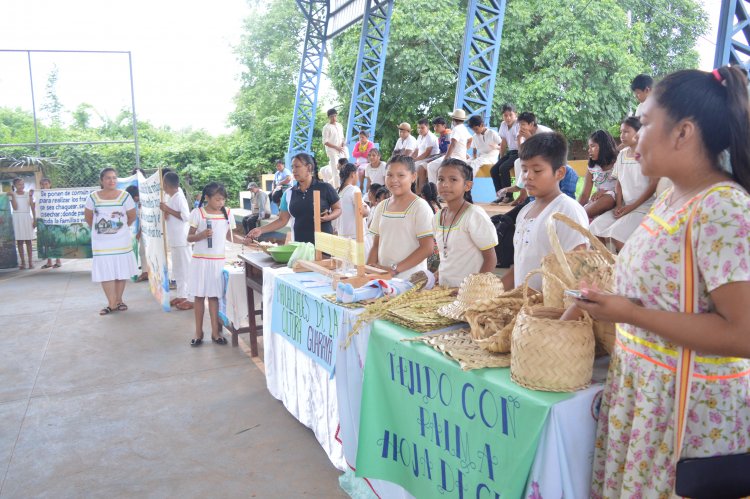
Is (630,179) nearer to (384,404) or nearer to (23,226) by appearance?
(384,404)

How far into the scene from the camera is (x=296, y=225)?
481 cm

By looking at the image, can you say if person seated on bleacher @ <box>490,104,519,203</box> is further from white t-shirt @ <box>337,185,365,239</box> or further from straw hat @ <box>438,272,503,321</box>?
straw hat @ <box>438,272,503,321</box>

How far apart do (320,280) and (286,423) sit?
1011 mm

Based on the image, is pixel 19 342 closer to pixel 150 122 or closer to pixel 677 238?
pixel 677 238

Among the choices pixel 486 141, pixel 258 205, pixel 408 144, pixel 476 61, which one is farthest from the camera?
pixel 258 205

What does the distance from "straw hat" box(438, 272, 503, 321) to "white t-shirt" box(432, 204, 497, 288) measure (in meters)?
0.54

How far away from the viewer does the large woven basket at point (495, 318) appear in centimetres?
191

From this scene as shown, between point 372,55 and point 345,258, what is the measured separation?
13.6 m

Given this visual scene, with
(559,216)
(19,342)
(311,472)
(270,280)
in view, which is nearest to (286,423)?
(311,472)

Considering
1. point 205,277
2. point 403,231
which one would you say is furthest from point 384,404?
point 205,277

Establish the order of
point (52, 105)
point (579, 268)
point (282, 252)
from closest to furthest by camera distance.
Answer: point (579, 268), point (282, 252), point (52, 105)

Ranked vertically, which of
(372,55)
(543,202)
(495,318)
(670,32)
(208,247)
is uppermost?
(670,32)

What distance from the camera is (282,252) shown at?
162 inches

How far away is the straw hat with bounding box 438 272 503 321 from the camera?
225 cm
